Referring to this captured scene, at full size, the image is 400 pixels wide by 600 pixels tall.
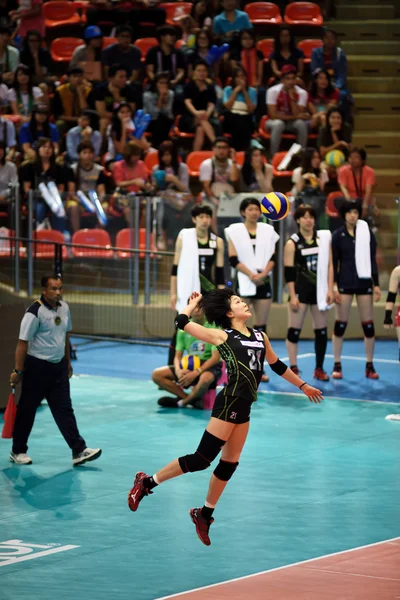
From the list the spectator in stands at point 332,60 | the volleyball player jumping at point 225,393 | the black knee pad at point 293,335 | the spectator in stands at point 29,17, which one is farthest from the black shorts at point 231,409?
the spectator in stands at point 29,17

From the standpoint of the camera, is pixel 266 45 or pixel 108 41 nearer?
pixel 108 41

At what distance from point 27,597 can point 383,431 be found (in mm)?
6656

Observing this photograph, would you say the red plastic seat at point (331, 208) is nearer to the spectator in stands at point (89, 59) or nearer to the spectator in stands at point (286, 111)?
the spectator in stands at point (286, 111)

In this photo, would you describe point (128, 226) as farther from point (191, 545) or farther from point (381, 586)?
point (381, 586)

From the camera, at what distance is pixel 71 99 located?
884 inches

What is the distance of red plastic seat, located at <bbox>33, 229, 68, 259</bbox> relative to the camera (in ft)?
61.2

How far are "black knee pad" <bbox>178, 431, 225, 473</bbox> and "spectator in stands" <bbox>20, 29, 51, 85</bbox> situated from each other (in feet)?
53.4

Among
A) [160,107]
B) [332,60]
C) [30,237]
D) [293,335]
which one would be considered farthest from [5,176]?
[332,60]

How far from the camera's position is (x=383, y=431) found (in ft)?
43.8

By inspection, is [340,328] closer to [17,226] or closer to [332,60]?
[17,226]

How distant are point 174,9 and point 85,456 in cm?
1562

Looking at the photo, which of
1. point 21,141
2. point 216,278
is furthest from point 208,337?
point 21,141

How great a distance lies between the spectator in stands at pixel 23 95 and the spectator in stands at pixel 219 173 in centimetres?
495

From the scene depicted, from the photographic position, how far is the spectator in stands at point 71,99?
73.3 ft
